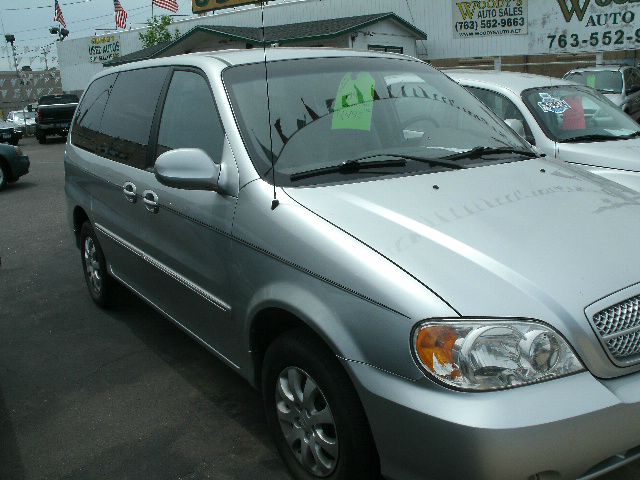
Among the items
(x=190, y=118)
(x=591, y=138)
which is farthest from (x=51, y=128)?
(x=190, y=118)

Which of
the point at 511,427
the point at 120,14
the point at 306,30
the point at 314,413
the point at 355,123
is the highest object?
the point at 120,14

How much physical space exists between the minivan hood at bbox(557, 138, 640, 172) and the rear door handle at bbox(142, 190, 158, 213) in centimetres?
399

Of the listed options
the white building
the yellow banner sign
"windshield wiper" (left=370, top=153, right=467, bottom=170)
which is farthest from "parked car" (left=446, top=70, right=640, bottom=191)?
the yellow banner sign

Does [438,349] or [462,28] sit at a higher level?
[462,28]

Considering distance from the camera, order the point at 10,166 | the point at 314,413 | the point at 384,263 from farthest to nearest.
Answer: the point at 10,166, the point at 314,413, the point at 384,263

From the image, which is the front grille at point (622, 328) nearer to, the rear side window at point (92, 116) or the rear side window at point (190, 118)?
the rear side window at point (190, 118)

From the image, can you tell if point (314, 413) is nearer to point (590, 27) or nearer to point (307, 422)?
point (307, 422)

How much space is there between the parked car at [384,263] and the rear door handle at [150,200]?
0.04 meters

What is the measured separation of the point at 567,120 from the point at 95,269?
4517mm

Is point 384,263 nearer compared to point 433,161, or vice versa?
point 384,263

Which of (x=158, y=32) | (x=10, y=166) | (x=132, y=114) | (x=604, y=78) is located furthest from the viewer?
(x=158, y=32)

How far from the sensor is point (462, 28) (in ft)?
80.6

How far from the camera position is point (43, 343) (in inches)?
192

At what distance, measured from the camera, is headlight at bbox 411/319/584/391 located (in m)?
2.15
